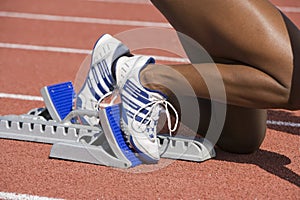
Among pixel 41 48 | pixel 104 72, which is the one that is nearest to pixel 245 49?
pixel 104 72

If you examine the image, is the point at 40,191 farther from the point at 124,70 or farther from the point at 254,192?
the point at 254,192

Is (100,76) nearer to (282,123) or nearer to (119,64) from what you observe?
(119,64)

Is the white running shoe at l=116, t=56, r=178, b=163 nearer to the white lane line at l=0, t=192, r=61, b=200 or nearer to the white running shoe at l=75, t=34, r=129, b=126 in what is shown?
the white running shoe at l=75, t=34, r=129, b=126

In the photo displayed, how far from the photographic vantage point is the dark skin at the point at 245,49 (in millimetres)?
2596

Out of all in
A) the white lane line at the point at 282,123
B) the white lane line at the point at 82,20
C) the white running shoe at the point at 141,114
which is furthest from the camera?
the white lane line at the point at 82,20

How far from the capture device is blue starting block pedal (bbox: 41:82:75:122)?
3.33 meters

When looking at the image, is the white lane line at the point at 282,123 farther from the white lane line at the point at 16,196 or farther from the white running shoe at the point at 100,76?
the white lane line at the point at 16,196

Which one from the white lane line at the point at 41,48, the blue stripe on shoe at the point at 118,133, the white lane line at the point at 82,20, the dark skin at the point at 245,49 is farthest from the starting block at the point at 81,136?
the white lane line at the point at 82,20

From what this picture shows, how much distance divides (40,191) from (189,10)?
104 centimetres

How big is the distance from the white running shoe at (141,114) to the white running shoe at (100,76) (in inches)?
7.1

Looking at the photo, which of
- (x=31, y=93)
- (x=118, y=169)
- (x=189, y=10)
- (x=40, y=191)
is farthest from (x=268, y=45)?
(x=31, y=93)

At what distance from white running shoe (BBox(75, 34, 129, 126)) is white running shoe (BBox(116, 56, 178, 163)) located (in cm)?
18

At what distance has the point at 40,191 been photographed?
106 inches

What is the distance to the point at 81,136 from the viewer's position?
10.2 feet
